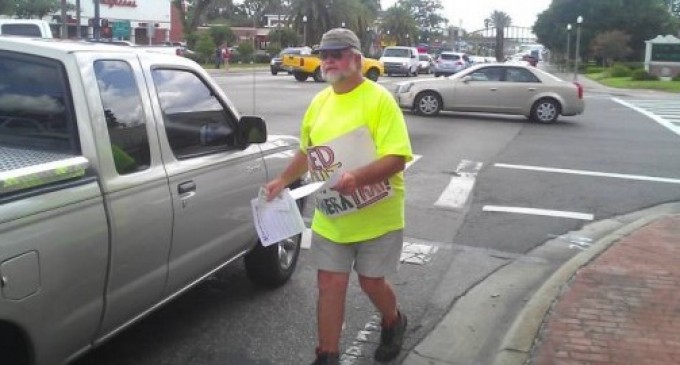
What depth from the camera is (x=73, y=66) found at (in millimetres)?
3271

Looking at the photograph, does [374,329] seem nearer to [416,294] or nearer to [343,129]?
[416,294]

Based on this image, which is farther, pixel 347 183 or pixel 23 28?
pixel 23 28

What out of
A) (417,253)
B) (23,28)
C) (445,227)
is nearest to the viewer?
(417,253)

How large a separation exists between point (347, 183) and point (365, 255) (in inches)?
21.9

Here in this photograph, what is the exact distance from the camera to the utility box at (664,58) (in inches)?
1873

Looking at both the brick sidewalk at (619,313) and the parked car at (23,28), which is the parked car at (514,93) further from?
the brick sidewalk at (619,313)

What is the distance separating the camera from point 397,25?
101 meters

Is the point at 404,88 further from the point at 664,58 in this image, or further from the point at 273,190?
the point at 664,58

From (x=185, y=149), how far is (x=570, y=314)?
2.71 meters

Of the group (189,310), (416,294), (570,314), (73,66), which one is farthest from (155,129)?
(570,314)

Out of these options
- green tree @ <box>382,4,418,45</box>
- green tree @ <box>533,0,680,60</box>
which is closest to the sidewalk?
green tree @ <box>533,0,680,60</box>

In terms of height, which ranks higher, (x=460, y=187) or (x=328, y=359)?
(x=460, y=187)


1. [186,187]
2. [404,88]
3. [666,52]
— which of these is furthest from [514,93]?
[666,52]

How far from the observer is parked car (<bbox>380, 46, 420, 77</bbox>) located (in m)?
43.1
